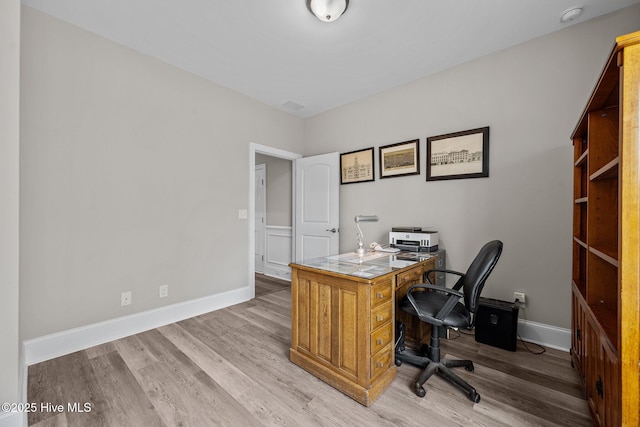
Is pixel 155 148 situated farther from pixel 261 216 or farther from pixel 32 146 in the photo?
pixel 261 216

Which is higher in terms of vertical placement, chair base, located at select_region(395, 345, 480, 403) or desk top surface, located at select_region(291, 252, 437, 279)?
desk top surface, located at select_region(291, 252, 437, 279)

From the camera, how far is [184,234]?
115 inches

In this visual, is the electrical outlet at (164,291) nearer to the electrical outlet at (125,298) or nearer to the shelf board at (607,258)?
the electrical outlet at (125,298)

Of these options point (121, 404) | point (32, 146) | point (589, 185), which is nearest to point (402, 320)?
point (589, 185)

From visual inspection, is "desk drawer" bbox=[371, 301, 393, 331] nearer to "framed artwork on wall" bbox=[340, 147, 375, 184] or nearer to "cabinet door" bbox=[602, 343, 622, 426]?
"cabinet door" bbox=[602, 343, 622, 426]

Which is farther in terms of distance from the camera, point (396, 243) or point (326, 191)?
point (326, 191)

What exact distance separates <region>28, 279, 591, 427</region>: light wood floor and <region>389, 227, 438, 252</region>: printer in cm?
87

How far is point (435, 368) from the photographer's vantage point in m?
1.80

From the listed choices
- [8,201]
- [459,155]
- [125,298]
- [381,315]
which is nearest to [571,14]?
[459,155]

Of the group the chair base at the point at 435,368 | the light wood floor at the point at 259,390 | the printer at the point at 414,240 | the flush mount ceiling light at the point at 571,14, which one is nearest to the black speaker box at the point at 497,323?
the light wood floor at the point at 259,390

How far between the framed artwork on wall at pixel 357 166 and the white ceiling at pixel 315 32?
92 cm

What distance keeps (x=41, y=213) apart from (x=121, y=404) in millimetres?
1581

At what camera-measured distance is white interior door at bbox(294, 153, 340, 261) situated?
3.77 m

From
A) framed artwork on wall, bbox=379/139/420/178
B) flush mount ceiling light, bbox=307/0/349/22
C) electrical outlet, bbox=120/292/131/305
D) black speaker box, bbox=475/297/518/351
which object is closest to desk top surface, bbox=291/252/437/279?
black speaker box, bbox=475/297/518/351
